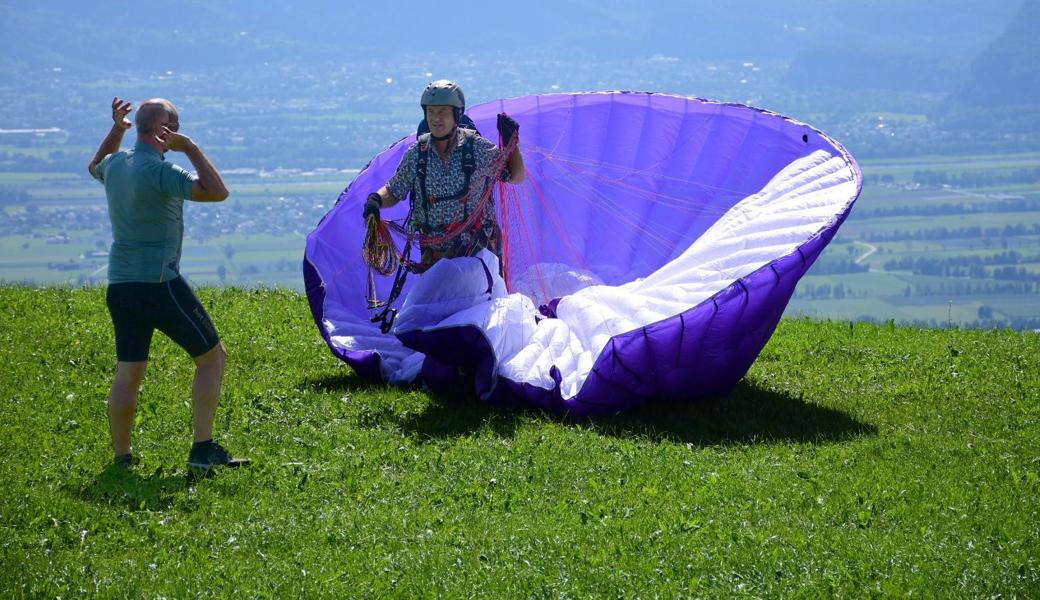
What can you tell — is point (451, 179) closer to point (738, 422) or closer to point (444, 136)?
point (444, 136)

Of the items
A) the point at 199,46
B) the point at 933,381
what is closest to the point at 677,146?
the point at 933,381

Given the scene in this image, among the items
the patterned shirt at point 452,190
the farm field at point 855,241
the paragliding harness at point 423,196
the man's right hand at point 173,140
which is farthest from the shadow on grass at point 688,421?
the farm field at point 855,241

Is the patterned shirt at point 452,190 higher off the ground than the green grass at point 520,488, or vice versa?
the patterned shirt at point 452,190

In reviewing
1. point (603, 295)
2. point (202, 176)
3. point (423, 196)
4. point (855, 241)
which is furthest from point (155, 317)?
point (855, 241)

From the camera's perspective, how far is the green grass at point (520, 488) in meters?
6.34

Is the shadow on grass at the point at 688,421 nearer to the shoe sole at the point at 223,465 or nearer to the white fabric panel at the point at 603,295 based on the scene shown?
the white fabric panel at the point at 603,295

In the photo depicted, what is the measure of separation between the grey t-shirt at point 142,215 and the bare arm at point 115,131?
400 mm

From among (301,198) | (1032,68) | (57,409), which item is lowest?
(301,198)

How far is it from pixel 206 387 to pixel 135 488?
2.23 feet

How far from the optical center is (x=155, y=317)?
7484mm

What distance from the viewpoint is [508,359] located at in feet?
30.8

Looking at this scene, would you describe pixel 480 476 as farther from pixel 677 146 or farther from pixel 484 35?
pixel 484 35

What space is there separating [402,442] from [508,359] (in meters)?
1.20

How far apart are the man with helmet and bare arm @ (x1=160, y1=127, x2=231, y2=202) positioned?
102 inches
